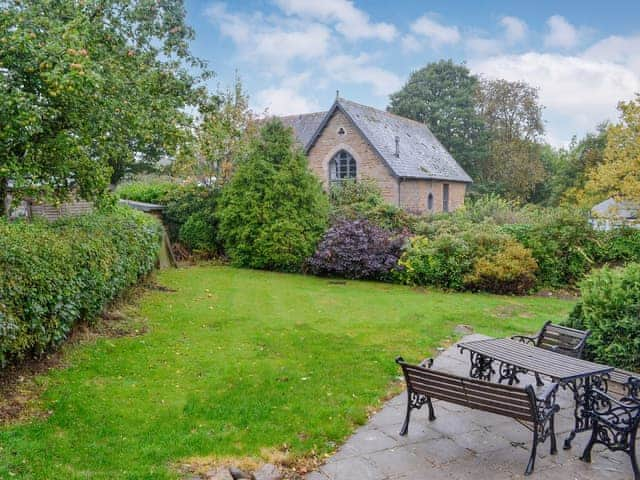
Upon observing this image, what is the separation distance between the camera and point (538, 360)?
16.0 ft

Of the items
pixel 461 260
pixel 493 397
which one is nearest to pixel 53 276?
pixel 493 397

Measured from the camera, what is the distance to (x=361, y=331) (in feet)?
27.1

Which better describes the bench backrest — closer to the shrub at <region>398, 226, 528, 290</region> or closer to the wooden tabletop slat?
the wooden tabletop slat

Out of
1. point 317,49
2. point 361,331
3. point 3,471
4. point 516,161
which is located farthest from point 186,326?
point 516,161

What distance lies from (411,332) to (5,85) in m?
6.91

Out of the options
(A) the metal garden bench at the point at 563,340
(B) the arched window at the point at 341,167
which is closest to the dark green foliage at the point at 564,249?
(A) the metal garden bench at the point at 563,340

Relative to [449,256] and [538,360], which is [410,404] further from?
[449,256]

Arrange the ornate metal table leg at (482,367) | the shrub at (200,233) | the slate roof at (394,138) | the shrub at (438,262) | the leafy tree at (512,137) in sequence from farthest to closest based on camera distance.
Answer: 1. the leafy tree at (512,137)
2. the slate roof at (394,138)
3. the shrub at (200,233)
4. the shrub at (438,262)
5. the ornate metal table leg at (482,367)

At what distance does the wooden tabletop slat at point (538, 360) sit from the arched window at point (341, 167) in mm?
20064

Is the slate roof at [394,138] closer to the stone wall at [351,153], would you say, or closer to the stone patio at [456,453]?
the stone wall at [351,153]

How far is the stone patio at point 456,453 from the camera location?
3.85m

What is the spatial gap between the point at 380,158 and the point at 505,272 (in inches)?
494

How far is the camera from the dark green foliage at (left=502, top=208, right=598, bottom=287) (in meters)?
13.5

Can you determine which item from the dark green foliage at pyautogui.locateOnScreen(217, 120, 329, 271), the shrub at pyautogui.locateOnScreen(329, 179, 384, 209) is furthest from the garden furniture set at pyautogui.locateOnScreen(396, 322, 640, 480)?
the shrub at pyautogui.locateOnScreen(329, 179, 384, 209)
